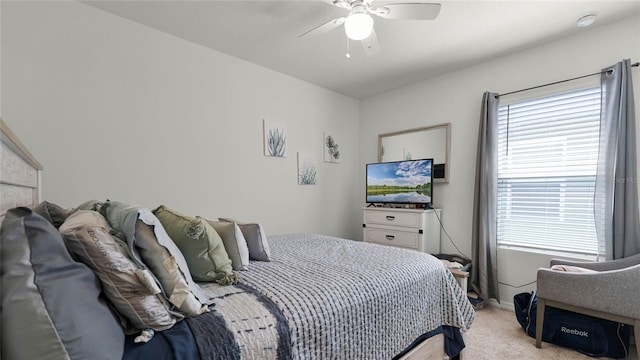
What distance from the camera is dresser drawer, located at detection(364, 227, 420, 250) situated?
3.16 meters

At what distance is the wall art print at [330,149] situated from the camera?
12.8 ft

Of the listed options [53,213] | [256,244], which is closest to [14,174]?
[53,213]

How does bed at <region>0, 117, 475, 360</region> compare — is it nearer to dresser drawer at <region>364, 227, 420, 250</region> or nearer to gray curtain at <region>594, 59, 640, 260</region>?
dresser drawer at <region>364, 227, 420, 250</region>

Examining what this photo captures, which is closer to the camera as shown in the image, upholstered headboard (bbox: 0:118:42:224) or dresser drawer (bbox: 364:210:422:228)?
upholstered headboard (bbox: 0:118:42:224)

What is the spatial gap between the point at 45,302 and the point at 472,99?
143 inches

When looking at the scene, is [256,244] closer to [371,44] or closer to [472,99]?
[371,44]

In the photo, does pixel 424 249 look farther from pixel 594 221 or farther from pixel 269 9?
pixel 269 9

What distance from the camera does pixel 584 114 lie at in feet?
8.16

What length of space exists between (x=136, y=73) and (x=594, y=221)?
403cm

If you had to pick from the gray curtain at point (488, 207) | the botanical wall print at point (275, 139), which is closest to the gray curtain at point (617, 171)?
the gray curtain at point (488, 207)

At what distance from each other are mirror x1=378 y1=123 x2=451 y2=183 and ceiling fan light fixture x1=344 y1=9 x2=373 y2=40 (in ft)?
6.48

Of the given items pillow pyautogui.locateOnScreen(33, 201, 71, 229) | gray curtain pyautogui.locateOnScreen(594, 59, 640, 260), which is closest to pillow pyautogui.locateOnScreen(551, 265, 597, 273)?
gray curtain pyautogui.locateOnScreen(594, 59, 640, 260)

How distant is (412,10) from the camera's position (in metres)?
1.81

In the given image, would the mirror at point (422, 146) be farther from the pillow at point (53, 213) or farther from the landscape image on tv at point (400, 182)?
the pillow at point (53, 213)
